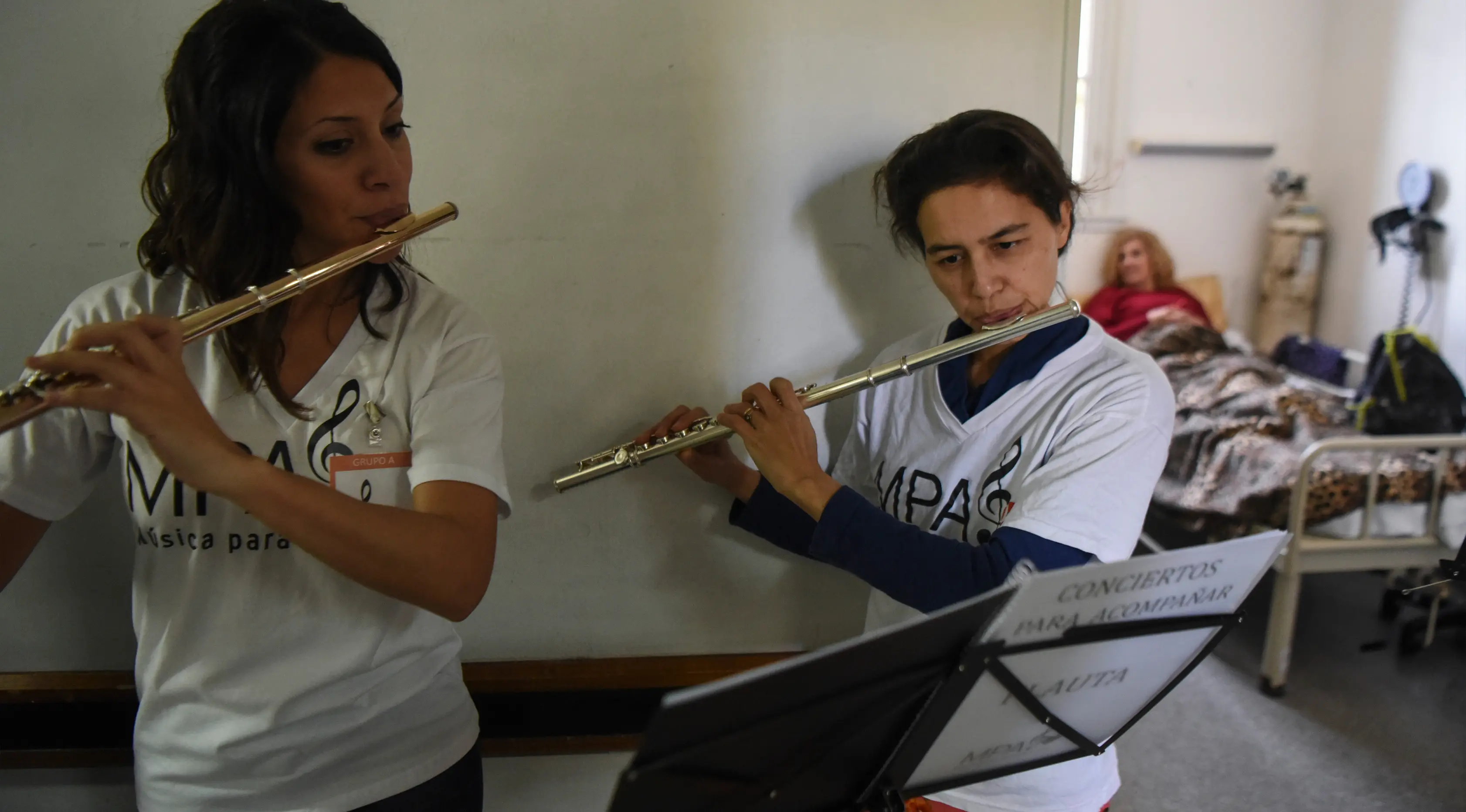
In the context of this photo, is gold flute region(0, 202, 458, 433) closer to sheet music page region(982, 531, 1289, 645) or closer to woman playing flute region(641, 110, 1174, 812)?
woman playing flute region(641, 110, 1174, 812)

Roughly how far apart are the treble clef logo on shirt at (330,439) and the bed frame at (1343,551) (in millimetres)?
2380

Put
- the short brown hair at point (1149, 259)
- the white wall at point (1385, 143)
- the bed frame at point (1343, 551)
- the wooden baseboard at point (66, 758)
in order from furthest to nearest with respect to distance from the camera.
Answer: the short brown hair at point (1149, 259) < the white wall at point (1385, 143) < the bed frame at point (1343, 551) < the wooden baseboard at point (66, 758)

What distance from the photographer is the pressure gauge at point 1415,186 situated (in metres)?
3.63

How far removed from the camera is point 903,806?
80cm

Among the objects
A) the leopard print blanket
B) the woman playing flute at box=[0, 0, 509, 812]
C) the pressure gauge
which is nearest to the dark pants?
the woman playing flute at box=[0, 0, 509, 812]

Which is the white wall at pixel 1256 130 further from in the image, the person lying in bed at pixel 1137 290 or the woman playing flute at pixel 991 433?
the woman playing flute at pixel 991 433

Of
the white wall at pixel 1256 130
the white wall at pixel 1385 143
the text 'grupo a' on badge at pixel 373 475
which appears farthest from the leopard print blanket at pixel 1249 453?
the text 'grupo a' on badge at pixel 373 475

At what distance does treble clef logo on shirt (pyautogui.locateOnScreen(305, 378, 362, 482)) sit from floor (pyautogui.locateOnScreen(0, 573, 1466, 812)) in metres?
1.99

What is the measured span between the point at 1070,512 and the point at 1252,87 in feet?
14.2

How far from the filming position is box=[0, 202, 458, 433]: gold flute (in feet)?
2.37

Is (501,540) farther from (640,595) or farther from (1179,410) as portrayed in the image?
(1179,410)

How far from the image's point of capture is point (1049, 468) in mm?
909

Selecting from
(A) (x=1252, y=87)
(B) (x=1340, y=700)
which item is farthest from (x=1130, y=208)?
(B) (x=1340, y=700)

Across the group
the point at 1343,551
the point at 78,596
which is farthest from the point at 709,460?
the point at 1343,551
